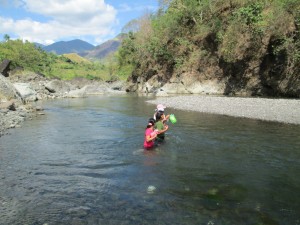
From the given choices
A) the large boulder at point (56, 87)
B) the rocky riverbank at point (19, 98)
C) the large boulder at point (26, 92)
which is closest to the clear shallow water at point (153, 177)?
the rocky riverbank at point (19, 98)

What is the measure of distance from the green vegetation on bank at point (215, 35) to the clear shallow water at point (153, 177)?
55.0 feet

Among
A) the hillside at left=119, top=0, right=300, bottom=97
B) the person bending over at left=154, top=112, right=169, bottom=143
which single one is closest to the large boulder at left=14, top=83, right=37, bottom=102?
the hillside at left=119, top=0, right=300, bottom=97

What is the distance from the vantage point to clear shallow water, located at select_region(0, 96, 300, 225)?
6758 mm

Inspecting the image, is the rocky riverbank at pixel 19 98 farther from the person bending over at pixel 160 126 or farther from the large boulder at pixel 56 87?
the person bending over at pixel 160 126

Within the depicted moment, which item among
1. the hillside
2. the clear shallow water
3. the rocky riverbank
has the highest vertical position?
the hillside

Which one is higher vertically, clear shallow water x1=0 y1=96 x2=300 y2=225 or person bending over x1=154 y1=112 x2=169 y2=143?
person bending over x1=154 y1=112 x2=169 y2=143

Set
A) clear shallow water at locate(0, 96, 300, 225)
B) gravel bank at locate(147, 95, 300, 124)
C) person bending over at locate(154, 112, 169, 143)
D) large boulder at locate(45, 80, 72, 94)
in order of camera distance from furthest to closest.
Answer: large boulder at locate(45, 80, 72, 94) < gravel bank at locate(147, 95, 300, 124) < person bending over at locate(154, 112, 169, 143) < clear shallow water at locate(0, 96, 300, 225)

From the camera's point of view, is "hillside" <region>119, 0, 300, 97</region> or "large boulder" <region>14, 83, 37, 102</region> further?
"large boulder" <region>14, 83, 37, 102</region>

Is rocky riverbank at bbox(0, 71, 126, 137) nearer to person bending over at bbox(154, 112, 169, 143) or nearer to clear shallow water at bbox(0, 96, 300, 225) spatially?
clear shallow water at bbox(0, 96, 300, 225)

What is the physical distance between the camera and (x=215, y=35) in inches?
1671

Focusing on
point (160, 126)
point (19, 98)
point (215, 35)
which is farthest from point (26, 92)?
point (160, 126)

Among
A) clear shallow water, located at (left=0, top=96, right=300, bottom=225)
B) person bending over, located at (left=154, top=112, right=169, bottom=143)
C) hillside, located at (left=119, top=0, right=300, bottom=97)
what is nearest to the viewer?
clear shallow water, located at (left=0, top=96, right=300, bottom=225)

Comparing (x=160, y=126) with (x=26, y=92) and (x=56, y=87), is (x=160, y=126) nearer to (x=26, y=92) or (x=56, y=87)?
(x=26, y=92)

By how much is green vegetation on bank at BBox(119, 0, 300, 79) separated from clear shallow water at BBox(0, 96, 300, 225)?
16.8 m
